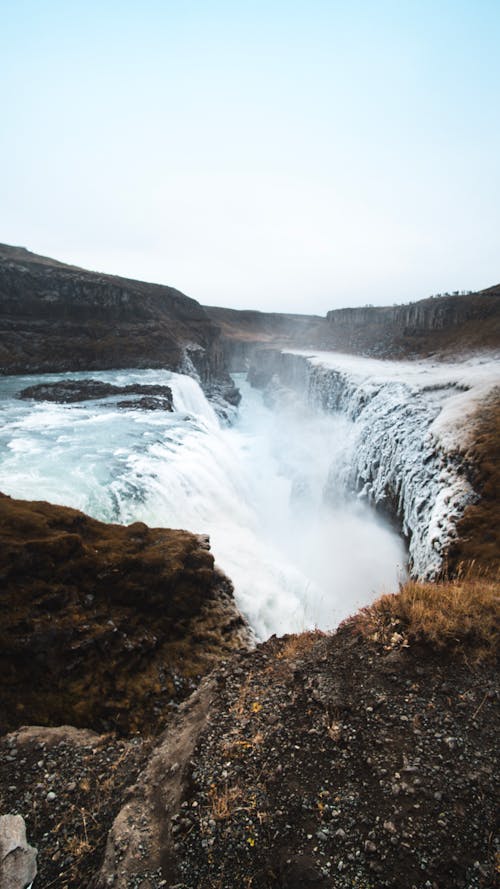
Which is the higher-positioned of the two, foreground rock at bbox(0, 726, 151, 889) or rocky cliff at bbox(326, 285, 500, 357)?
→ rocky cliff at bbox(326, 285, 500, 357)

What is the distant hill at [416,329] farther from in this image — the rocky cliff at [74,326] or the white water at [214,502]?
the rocky cliff at [74,326]

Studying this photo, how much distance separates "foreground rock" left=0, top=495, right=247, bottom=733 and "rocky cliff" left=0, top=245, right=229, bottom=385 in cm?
3697

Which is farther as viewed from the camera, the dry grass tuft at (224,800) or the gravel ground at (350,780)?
the dry grass tuft at (224,800)

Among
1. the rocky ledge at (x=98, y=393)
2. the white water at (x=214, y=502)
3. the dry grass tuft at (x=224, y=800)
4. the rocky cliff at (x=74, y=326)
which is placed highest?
the rocky cliff at (x=74, y=326)

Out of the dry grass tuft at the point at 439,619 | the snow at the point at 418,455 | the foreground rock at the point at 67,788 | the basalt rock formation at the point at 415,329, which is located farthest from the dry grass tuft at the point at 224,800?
the basalt rock formation at the point at 415,329

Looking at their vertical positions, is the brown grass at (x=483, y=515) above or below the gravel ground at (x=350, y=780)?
above

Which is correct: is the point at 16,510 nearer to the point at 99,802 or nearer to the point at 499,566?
the point at 99,802

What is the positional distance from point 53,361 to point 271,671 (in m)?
42.5

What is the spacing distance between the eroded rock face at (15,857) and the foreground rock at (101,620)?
1.65 metres

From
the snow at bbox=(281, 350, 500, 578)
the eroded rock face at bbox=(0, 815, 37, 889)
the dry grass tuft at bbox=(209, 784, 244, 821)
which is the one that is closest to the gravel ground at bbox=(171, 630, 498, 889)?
the dry grass tuft at bbox=(209, 784, 244, 821)

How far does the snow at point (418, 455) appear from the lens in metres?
10.4

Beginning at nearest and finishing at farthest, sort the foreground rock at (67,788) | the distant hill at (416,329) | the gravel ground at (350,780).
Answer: the gravel ground at (350,780)
the foreground rock at (67,788)
the distant hill at (416,329)

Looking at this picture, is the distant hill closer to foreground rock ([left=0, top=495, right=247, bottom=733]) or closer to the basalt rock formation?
the basalt rock formation

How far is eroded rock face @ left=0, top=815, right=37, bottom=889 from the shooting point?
10.5 ft
